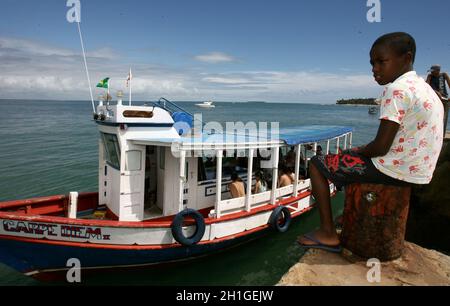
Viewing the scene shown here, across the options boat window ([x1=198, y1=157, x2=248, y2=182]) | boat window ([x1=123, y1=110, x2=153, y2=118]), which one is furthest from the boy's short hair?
boat window ([x1=198, y1=157, x2=248, y2=182])

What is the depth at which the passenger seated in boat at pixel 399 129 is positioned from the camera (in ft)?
8.08

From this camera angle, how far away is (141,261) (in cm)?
697

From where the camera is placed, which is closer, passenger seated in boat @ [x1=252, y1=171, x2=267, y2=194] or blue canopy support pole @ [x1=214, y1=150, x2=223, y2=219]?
blue canopy support pole @ [x1=214, y1=150, x2=223, y2=219]

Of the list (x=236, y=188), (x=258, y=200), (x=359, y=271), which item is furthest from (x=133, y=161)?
(x=359, y=271)

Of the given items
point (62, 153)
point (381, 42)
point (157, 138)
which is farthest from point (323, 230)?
point (62, 153)

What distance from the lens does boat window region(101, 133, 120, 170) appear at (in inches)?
288

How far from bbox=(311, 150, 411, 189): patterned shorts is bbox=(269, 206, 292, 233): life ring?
18.3ft

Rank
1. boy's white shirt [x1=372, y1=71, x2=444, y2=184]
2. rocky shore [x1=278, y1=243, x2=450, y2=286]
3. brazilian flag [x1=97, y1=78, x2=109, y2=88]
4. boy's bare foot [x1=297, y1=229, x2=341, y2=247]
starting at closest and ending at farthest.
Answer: boy's white shirt [x1=372, y1=71, x2=444, y2=184]
rocky shore [x1=278, y1=243, x2=450, y2=286]
boy's bare foot [x1=297, y1=229, x2=341, y2=247]
brazilian flag [x1=97, y1=78, x2=109, y2=88]

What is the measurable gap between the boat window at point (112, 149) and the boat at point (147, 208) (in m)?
0.03

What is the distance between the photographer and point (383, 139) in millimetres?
2547

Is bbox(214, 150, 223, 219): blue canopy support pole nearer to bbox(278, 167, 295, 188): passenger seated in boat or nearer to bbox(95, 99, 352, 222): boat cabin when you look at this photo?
bbox(95, 99, 352, 222): boat cabin

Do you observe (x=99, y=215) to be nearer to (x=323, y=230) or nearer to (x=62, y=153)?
(x=323, y=230)

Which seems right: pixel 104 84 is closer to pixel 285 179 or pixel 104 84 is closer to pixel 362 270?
pixel 285 179

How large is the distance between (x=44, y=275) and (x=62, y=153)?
19894 millimetres
